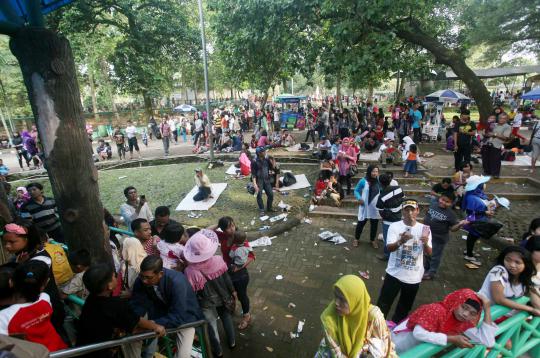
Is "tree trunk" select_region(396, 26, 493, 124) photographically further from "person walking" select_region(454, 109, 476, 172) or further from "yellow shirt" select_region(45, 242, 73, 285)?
"yellow shirt" select_region(45, 242, 73, 285)

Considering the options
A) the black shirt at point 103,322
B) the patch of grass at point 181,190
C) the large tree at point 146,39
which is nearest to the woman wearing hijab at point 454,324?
the black shirt at point 103,322

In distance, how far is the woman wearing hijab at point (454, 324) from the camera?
7.54 ft

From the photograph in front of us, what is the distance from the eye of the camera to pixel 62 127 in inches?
86.6

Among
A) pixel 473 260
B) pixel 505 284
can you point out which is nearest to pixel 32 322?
pixel 505 284

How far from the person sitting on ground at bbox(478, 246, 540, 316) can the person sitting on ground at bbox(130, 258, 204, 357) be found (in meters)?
2.82

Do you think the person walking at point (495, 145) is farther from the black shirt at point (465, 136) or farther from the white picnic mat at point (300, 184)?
the white picnic mat at point (300, 184)

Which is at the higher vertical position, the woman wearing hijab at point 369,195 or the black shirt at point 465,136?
the black shirt at point 465,136

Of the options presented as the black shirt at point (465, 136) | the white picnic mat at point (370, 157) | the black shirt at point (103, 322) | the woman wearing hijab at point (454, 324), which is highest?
the black shirt at point (465, 136)

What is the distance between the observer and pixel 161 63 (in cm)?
2095

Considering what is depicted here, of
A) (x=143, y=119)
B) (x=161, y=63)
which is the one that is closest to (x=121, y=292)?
(x=161, y=63)

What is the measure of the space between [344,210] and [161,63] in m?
18.7

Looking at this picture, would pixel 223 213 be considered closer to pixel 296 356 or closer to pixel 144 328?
pixel 296 356

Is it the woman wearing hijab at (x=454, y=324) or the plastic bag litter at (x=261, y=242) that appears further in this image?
the plastic bag litter at (x=261, y=242)

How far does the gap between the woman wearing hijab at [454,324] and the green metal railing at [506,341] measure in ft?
0.23
